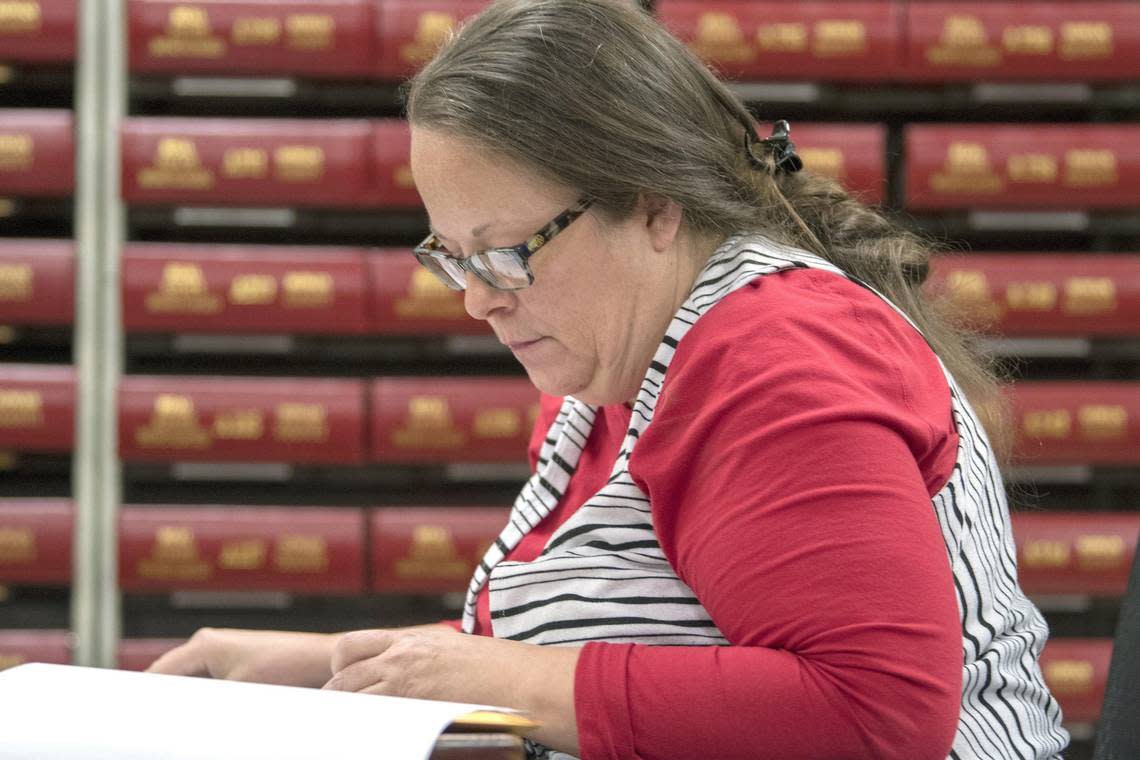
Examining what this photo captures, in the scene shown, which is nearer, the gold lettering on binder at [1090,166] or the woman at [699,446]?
the woman at [699,446]

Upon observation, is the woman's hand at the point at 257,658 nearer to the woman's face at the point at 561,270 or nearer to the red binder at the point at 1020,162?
the woman's face at the point at 561,270

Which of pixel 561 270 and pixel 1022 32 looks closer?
pixel 561 270

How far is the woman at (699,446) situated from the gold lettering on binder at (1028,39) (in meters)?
1.23

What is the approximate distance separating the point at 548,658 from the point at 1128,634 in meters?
0.43

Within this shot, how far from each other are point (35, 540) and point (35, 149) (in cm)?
65

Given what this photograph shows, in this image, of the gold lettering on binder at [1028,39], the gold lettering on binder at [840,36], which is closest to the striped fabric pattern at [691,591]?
the gold lettering on binder at [840,36]

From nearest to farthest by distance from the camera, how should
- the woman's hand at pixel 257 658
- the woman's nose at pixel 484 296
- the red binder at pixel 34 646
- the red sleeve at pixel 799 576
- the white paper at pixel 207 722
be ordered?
the white paper at pixel 207 722 → the red sleeve at pixel 799 576 → the woman's nose at pixel 484 296 → the woman's hand at pixel 257 658 → the red binder at pixel 34 646

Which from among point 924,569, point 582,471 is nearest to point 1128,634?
point 924,569

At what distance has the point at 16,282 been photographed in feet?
6.58

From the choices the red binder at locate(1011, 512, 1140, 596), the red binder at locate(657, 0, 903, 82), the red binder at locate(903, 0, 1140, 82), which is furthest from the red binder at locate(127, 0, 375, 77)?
the red binder at locate(1011, 512, 1140, 596)

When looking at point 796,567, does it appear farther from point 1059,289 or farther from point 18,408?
point 18,408

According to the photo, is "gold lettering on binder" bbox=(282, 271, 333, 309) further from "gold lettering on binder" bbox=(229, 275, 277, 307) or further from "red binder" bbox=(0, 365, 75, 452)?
"red binder" bbox=(0, 365, 75, 452)

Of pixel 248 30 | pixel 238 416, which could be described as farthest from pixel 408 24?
pixel 238 416

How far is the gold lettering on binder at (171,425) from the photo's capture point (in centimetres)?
202
